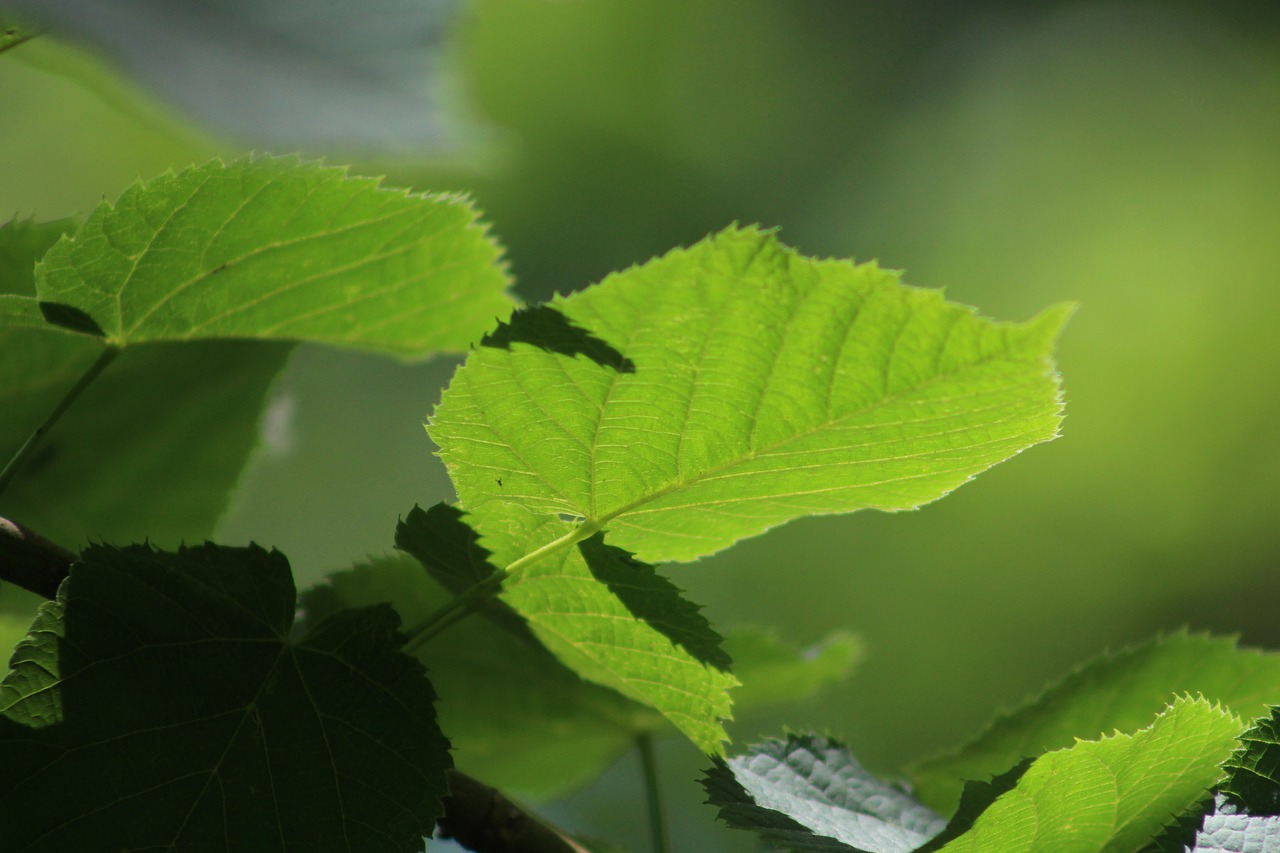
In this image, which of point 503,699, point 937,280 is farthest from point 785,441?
point 937,280

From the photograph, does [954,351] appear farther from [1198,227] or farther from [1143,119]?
[1143,119]

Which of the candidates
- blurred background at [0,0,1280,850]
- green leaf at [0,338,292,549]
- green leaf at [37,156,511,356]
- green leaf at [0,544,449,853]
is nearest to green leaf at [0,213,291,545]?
green leaf at [0,338,292,549]

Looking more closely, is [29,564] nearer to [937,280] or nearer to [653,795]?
[653,795]

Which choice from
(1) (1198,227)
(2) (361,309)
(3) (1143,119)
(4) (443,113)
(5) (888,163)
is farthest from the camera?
(3) (1143,119)

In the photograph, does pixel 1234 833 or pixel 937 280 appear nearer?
pixel 1234 833

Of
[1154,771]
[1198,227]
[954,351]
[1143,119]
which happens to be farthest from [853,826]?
[1143,119]
